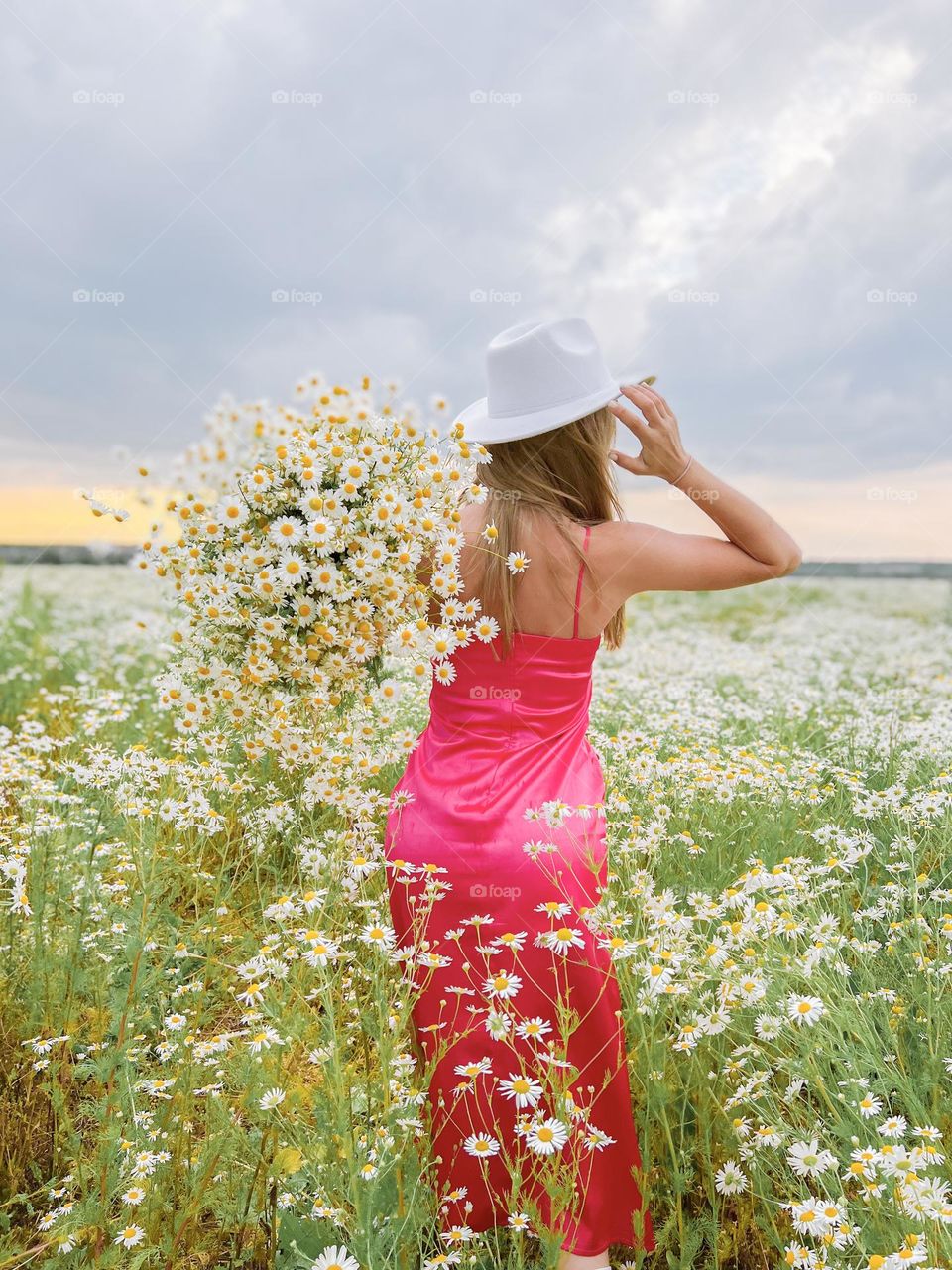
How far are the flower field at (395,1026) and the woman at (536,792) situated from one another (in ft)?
0.37

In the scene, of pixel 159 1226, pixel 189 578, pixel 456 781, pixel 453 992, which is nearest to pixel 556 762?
pixel 456 781

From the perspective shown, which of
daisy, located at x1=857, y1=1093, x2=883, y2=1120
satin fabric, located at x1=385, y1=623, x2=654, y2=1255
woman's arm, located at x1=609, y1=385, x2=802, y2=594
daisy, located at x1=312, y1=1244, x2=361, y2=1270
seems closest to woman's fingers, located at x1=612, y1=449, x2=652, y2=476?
woman's arm, located at x1=609, y1=385, x2=802, y2=594

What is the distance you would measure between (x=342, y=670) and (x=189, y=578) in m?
0.45

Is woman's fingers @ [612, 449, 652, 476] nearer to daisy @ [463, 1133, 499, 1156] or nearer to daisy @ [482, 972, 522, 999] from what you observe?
daisy @ [482, 972, 522, 999]

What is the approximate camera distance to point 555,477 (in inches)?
112

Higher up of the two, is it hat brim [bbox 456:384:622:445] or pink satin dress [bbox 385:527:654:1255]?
hat brim [bbox 456:384:622:445]

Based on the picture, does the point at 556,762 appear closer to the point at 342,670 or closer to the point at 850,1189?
the point at 342,670

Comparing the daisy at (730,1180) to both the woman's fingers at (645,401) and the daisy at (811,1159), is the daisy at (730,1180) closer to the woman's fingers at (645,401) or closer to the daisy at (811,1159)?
the daisy at (811,1159)

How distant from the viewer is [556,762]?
2789 mm

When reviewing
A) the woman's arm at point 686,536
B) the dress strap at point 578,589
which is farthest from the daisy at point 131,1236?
the woman's arm at point 686,536

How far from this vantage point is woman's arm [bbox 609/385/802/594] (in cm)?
272

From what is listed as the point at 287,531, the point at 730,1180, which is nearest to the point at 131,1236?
the point at 730,1180

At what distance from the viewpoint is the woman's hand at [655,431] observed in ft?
9.07

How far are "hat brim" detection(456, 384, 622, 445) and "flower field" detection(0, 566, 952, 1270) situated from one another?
1069mm
